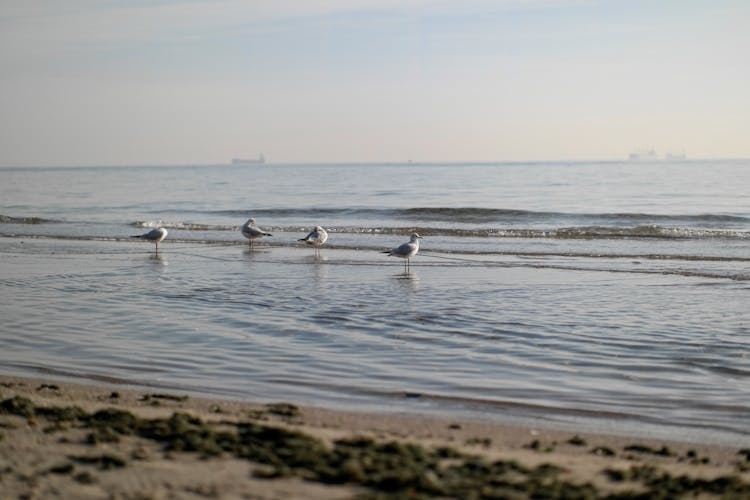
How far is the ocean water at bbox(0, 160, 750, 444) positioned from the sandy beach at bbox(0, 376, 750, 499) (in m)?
0.70

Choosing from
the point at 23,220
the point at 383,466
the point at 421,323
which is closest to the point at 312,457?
the point at 383,466

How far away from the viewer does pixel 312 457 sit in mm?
5488

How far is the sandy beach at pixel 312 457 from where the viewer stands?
497 centimetres

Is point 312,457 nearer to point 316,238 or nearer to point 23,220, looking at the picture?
point 316,238

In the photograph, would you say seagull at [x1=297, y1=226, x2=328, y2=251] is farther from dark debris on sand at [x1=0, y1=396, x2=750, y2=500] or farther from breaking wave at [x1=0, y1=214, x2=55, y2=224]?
dark debris on sand at [x1=0, y1=396, x2=750, y2=500]

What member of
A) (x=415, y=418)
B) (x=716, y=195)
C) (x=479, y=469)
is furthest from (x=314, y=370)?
(x=716, y=195)

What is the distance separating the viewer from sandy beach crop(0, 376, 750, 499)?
497cm

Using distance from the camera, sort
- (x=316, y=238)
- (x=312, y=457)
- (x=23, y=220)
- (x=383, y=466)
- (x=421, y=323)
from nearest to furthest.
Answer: (x=383, y=466)
(x=312, y=457)
(x=421, y=323)
(x=316, y=238)
(x=23, y=220)

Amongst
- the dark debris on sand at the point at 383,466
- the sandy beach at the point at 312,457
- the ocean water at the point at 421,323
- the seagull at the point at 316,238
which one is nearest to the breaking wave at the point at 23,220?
the ocean water at the point at 421,323

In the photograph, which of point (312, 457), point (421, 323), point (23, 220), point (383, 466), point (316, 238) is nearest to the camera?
point (383, 466)

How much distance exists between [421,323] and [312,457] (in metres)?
6.04

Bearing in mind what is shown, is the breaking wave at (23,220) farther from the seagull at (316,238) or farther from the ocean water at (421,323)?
the seagull at (316,238)

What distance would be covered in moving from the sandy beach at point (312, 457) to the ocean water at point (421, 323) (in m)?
0.70

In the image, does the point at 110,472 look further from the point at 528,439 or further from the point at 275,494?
the point at 528,439
